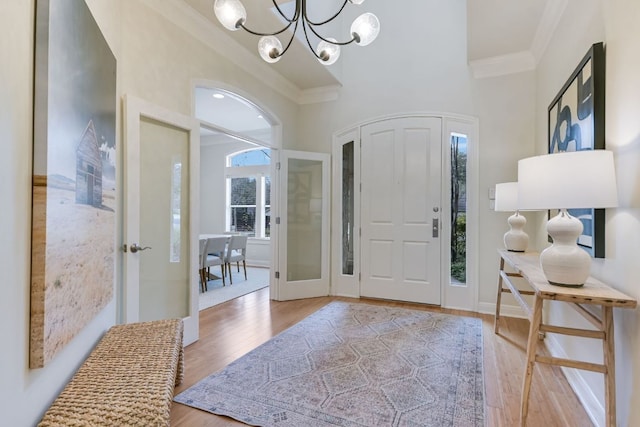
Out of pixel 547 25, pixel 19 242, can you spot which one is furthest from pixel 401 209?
pixel 19 242

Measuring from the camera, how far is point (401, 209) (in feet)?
13.6

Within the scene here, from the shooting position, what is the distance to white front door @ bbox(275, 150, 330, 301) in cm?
442

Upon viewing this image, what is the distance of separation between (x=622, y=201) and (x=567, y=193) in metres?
0.33

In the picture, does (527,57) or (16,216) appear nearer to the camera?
(16,216)

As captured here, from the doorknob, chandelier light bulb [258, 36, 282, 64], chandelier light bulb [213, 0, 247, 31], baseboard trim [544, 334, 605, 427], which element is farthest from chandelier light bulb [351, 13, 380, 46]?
baseboard trim [544, 334, 605, 427]

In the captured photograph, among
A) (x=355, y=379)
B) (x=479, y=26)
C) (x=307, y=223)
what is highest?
(x=479, y=26)

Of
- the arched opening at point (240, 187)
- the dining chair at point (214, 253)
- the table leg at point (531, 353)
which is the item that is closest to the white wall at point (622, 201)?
the table leg at point (531, 353)

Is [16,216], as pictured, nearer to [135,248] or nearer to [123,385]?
[123,385]

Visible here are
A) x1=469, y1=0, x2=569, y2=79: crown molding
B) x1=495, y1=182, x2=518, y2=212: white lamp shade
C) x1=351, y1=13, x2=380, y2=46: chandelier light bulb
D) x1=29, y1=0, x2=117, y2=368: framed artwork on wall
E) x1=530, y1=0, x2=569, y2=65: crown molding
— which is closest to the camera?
x1=29, y1=0, x2=117, y2=368: framed artwork on wall

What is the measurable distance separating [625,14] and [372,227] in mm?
3089

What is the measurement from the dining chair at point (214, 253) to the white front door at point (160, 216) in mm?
1986

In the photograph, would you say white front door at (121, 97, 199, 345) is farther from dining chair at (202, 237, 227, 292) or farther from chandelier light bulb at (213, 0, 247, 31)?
dining chair at (202, 237, 227, 292)

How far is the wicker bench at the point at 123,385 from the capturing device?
1.21 metres

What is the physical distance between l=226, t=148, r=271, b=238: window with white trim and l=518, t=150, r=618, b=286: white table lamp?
608cm
